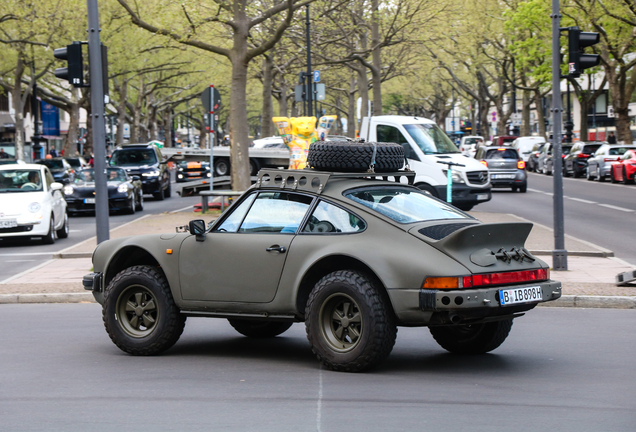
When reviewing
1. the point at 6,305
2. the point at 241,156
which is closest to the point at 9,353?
the point at 6,305

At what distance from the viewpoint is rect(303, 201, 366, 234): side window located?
6.90 meters

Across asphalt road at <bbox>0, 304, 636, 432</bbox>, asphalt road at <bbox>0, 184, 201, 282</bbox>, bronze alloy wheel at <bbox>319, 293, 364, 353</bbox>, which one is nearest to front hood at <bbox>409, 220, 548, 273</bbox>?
bronze alloy wheel at <bbox>319, 293, 364, 353</bbox>

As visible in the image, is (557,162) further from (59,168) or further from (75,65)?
(59,168)

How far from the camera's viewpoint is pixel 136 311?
25.4 ft

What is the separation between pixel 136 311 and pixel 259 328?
4.19ft

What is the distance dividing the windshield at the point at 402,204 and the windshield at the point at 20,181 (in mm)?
14405

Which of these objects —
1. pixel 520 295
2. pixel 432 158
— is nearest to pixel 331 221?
pixel 520 295

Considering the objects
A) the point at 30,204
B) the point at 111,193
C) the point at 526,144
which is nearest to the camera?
the point at 30,204

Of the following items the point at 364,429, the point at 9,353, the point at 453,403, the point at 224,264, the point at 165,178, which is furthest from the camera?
the point at 165,178

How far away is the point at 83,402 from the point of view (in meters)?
6.15

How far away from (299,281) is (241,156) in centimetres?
1657

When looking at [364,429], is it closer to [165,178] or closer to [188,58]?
[165,178]

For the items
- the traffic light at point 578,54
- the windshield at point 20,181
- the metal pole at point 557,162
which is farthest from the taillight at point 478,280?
the windshield at point 20,181

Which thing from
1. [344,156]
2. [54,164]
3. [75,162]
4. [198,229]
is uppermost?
[75,162]
